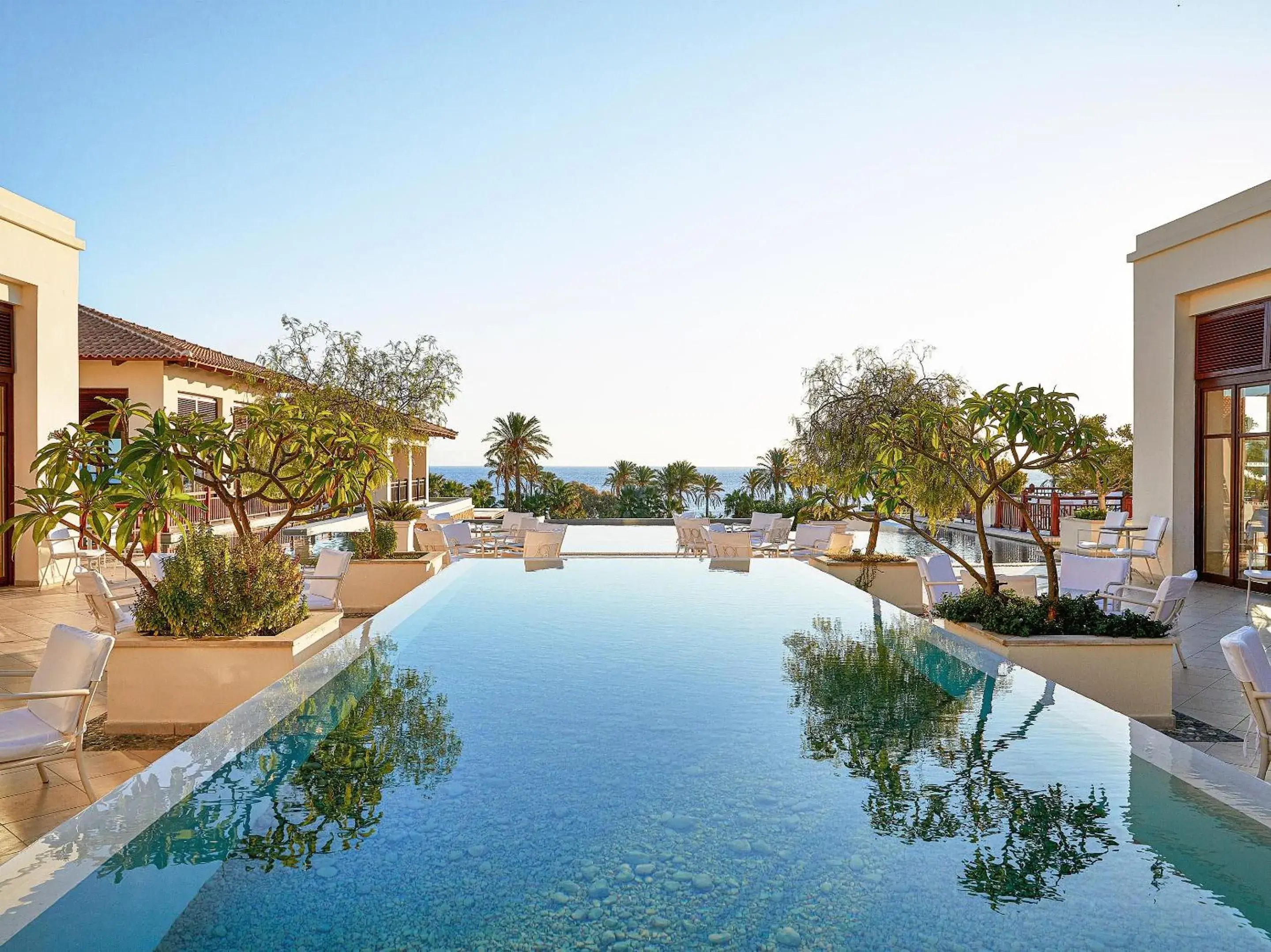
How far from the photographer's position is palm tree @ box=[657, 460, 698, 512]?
111ft

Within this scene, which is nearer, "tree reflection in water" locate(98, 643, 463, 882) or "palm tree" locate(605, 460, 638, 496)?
"tree reflection in water" locate(98, 643, 463, 882)

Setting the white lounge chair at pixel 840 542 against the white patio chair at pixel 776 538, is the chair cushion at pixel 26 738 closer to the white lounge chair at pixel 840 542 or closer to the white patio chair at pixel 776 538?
the white lounge chair at pixel 840 542

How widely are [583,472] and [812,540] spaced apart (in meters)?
148

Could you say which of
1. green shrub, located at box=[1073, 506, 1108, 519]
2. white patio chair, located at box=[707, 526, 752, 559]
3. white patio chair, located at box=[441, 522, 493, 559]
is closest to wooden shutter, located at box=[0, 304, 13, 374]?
white patio chair, located at box=[441, 522, 493, 559]

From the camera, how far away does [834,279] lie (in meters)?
24.0

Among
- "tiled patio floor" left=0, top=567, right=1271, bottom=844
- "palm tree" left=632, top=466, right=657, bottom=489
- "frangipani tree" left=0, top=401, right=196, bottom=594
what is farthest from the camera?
"palm tree" left=632, top=466, right=657, bottom=489

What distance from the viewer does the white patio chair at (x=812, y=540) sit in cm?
1423

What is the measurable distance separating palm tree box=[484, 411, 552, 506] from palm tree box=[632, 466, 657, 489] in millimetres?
4333

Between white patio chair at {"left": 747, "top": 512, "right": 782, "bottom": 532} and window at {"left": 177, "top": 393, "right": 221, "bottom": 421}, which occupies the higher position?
window at {"left": 177, "top": 393, "right": 221, "bottom": 421}

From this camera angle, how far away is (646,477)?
33.6m

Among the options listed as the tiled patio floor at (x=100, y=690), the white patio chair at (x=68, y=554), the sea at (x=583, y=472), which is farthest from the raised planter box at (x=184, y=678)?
the sea at (x=583, y=472)

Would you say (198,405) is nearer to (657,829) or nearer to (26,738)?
(26,738)

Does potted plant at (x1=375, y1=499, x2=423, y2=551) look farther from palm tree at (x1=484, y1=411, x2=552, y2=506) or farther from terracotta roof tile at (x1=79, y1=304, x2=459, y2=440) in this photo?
palm tree at (x1=484, y1=411, x2=552, y2=506)

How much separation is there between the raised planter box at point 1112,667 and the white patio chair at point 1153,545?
8.16 meters
